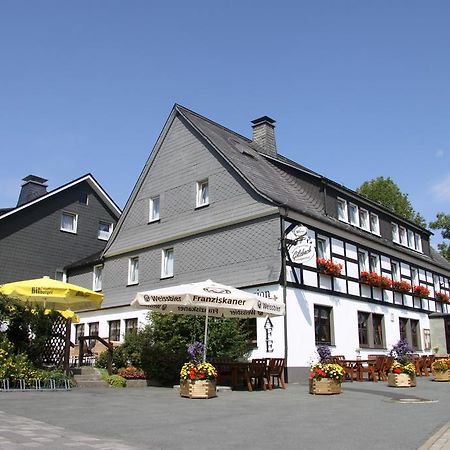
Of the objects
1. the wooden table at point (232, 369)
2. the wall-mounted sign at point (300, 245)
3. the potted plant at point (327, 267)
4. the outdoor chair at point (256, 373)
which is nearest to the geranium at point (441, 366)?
the potted plant at point (327, 267)

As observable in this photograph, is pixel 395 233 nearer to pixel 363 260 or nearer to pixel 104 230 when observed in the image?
pixel 363 260

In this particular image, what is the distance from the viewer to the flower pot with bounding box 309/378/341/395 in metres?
13.4

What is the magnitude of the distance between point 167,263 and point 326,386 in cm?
1203

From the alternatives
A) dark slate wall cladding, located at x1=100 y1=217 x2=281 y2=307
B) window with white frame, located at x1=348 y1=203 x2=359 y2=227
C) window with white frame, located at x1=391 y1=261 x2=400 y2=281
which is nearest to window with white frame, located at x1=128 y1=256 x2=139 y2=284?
dark slate wall cladding, located at x1=100 y1=217 x2=281 y2=307

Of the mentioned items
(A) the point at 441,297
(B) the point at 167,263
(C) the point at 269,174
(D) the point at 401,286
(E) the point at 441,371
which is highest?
(C) the point at 269,174

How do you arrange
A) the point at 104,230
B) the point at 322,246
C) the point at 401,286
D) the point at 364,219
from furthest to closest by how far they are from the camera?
the point at 104,230 → the point at 364,219 → the point at 401,286 → the point at 322,246

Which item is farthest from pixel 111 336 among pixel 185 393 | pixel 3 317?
pixel 185 393

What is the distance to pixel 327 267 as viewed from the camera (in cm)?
2070

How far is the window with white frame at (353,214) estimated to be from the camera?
25.4 m

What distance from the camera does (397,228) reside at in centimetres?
2966

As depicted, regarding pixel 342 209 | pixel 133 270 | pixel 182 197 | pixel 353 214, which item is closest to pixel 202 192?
pixel 182 197

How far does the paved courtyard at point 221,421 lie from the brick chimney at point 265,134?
616 inches

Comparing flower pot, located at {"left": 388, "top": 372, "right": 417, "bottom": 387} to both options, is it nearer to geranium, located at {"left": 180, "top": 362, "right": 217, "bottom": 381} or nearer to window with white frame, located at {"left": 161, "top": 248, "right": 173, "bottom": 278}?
geranium, located at {"left": 180, "top": 362, "right": 217, "bottom": 381}

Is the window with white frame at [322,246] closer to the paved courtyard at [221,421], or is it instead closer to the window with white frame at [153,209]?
the window with white frame at [153,209]
